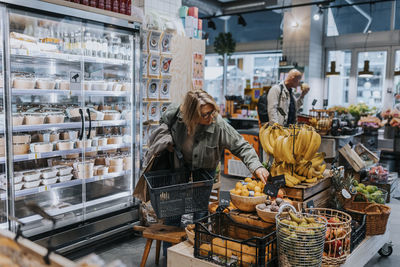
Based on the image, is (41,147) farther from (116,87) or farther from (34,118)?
(116,87)

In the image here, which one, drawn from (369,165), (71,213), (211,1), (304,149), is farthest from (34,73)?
(211,1)

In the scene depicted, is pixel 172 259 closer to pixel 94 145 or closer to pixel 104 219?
pixel 104 219

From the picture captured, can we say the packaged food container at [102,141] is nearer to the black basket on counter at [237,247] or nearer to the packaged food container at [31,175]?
the packaged food container at [31,175]

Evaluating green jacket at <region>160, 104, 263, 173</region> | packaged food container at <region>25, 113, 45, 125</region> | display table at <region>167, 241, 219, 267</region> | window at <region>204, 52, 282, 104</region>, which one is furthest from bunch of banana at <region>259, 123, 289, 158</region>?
window at <region>204, 52, 282, 104</region>

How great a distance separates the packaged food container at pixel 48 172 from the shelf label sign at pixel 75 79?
83cm

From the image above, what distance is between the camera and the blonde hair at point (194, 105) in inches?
101

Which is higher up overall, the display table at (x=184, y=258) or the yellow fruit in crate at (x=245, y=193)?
the yellow fruit in crate at (x=245, y=193)

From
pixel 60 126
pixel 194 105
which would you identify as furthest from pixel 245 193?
pixel 60 126

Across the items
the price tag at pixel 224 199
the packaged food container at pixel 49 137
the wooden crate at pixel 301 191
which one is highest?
the packaged food container at pixel 49 137

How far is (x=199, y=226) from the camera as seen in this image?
216 centimetres

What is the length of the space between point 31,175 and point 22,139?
346 mm

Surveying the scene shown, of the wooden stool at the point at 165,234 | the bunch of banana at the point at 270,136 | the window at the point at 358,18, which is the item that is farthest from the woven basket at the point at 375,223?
the window at the point at 358,18

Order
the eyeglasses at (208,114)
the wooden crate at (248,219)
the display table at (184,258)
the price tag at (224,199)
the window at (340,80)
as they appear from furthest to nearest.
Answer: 1. the window at (340,80)
2. the price tag at (224,199)
3. the eyeglasses at (208,114)
4. the wooden crate at (248,219)
5. the display table at (184,258)

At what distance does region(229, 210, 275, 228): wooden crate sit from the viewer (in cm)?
232
